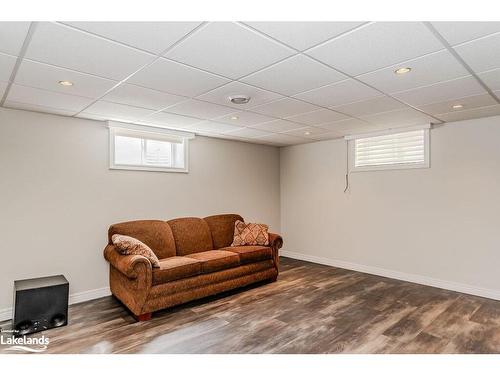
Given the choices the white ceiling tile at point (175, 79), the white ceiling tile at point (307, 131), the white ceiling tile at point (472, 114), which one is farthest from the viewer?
the white ceiling tile at point (307, 131)

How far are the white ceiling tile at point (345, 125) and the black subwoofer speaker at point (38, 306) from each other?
147 inches

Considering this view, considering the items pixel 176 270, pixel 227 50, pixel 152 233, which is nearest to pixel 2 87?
pixel 227 50

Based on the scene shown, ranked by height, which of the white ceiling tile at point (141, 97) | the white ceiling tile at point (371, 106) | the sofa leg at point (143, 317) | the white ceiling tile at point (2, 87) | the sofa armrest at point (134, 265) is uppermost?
the white ceiling tile at point (371, 106)

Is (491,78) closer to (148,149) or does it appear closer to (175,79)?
(175,79)

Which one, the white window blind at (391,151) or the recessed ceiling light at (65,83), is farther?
the white window blind at (391,151)

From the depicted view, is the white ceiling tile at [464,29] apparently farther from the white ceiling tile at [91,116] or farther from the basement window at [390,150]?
the white ceiling tile at [91,116]

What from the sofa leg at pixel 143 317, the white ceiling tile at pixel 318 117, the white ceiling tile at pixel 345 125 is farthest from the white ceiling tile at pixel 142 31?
the white ceiling tile at pixel 345 125

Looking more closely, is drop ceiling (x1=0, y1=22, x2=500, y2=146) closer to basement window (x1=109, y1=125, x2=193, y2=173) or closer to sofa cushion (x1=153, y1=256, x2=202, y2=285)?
basement window (x1=109, y1=125, x2=193, y2=173)

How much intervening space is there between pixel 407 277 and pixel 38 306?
185 inches

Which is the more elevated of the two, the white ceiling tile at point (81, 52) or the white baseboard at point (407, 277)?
the white ceiling tile at point (81, 52)

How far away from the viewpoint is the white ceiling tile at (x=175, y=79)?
7.64 ft

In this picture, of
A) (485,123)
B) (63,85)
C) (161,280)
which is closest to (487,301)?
(485,123)

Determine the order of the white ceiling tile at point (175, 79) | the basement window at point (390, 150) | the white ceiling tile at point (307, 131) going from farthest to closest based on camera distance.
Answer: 1. the white ceiling tile at point (307, 131)
2. the basement window at point (390, 150)
3. the white ceiling tile at point (175, 79)

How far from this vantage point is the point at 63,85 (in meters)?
2.67
